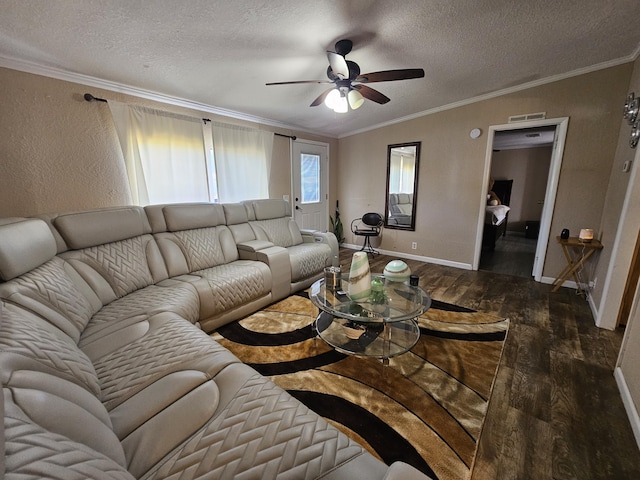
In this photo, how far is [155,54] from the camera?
206cm

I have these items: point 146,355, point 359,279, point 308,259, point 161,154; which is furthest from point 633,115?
point 161,154

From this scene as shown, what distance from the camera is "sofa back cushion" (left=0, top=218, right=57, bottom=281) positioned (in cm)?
125

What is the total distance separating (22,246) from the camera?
136 cm

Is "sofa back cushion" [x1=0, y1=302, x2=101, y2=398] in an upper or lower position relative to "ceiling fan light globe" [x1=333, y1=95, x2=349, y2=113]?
lower

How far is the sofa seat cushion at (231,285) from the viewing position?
7.09 feet

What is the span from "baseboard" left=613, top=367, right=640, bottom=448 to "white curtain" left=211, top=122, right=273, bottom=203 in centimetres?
392

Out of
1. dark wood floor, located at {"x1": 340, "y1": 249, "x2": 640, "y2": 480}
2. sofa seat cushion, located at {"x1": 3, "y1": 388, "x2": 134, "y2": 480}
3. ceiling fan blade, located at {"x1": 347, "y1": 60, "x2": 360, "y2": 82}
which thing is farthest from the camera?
ceiling fan blade, located at {"x1": 347, "y1": 60, "x2": 360, "y2": 82}

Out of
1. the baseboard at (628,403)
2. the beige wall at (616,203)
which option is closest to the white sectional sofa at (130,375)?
the baseboard at (628,403)

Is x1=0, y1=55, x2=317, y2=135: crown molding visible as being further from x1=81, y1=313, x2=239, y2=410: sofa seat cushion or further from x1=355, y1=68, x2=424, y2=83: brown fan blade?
x1=81, y1=313, x2=239, y2=410: sofa seat cushion

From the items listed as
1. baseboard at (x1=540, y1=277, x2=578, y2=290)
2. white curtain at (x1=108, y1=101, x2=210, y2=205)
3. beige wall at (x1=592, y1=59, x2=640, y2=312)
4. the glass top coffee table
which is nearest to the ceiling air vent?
beige wall at (x1=592, y1=59, x2=640, y2=312)

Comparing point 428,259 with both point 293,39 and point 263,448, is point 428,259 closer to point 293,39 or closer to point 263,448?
point 293,39

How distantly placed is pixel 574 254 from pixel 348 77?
3.46 meters

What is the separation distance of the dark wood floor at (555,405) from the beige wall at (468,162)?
1.34 meters

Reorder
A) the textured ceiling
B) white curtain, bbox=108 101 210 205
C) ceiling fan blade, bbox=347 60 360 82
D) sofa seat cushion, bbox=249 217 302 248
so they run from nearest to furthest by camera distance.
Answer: the textured ceiling < ceiling fan blade, bbox=347 60 360 82 < white curtain, bbox=108 101 210 205 < sofa seat cushion, bbox=249 217 302 248
